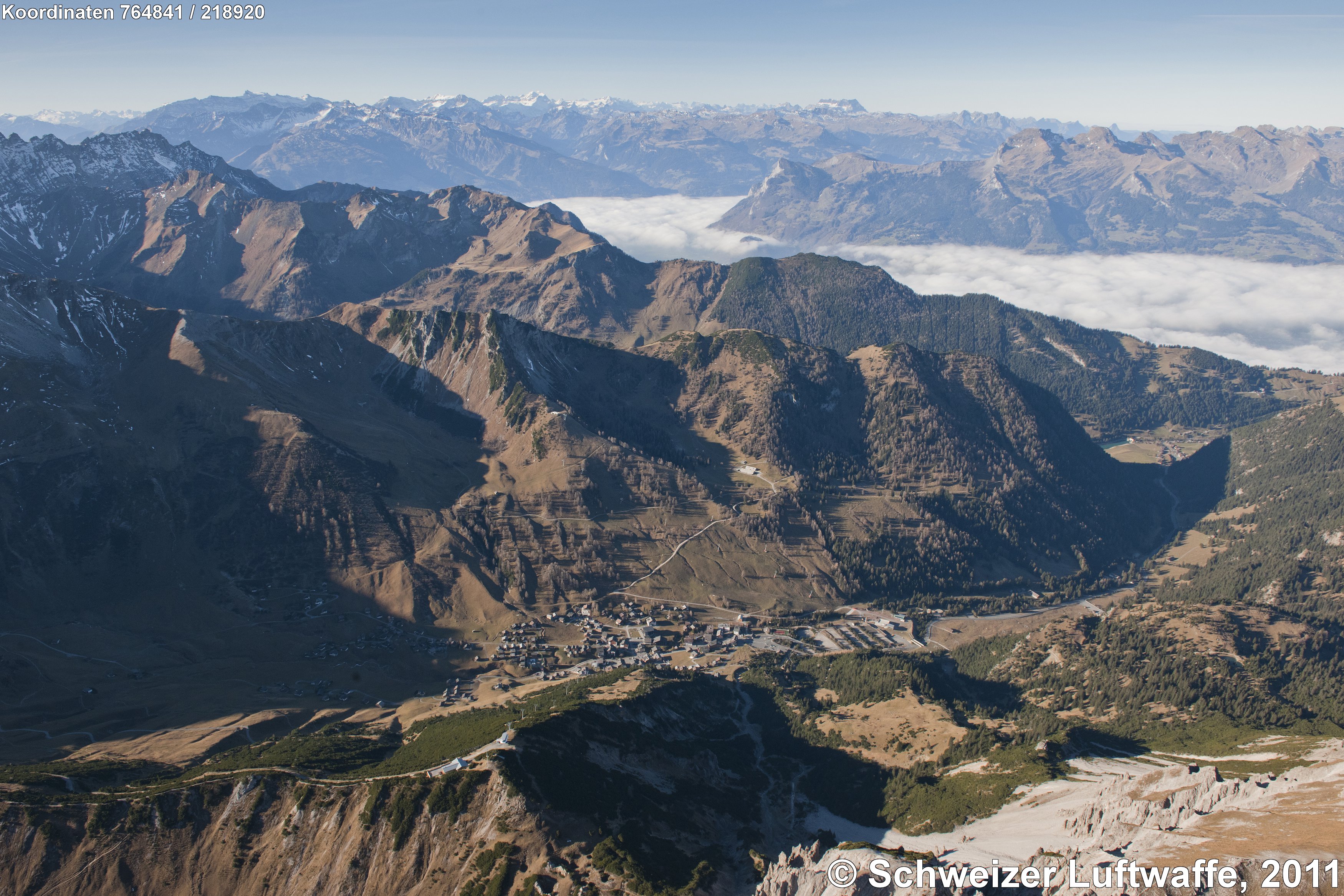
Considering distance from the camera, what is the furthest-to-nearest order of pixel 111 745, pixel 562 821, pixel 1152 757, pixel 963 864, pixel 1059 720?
pixel 1059 720, pixel 111 745, pixel 1152 757, pixel 562 821, pixel 963 864

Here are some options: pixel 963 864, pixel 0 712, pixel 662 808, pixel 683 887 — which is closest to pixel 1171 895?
pixel 963 864

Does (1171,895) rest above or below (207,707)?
above

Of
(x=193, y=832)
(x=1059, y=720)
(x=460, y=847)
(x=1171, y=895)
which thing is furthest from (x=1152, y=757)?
(x=193, y=832)

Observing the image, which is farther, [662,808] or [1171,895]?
[662,808]

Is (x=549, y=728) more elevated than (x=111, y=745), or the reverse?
(x=549, y=728)

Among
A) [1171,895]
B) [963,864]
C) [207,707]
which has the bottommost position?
[207,707]

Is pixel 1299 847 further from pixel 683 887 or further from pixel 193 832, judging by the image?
pixel 193 832

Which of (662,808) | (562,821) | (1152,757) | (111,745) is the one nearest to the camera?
(562,821)

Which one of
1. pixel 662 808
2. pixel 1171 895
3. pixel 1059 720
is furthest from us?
pixel 1059 720

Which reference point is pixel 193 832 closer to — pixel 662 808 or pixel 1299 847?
pixel 662 808
